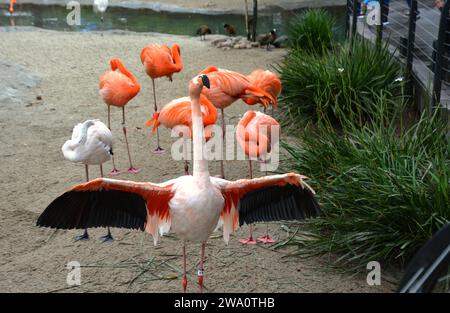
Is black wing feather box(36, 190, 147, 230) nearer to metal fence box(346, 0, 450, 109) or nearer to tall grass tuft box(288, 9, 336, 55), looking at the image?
metal fence box(346, 0, 450, 109)

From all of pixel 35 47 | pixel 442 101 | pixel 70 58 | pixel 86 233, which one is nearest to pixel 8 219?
pixel 86 233

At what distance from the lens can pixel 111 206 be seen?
3.23m

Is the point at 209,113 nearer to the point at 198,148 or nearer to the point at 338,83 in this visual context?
the point at 198,148

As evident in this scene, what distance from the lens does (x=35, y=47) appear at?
36.4ft

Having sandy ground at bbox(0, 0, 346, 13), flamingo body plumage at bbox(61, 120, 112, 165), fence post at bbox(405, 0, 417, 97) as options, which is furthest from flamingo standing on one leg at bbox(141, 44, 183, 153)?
sandy ground at bbox(0, 0, 346, 13)

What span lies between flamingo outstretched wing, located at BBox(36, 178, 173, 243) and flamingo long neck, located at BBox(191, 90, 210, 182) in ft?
0.68

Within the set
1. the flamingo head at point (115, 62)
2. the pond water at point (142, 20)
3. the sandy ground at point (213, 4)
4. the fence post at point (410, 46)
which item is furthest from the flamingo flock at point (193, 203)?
the sandy ground at point (213, 4)

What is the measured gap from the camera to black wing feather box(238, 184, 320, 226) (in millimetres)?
3236

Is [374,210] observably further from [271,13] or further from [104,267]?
[271,13]

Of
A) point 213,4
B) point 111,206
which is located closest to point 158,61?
point 111,206

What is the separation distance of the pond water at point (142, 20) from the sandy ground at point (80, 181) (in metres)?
4.25

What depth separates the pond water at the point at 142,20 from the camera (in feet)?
48.8

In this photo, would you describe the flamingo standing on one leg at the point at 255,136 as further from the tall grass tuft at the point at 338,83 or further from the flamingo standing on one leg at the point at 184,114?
the tall grass tuft at the point at 338,83
